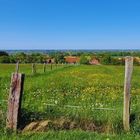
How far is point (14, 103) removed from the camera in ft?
40.1

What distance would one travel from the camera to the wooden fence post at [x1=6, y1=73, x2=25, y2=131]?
39.7 ft

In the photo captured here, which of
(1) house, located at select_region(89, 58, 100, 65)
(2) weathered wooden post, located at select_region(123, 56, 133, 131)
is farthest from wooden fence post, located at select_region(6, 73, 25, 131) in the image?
(1) house, located at select_region(89, 58, 100, 65)

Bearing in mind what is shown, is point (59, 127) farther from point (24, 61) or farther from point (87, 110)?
point (24, 61)

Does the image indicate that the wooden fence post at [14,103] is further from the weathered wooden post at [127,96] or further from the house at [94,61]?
the house at [94,61]

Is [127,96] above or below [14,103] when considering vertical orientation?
above

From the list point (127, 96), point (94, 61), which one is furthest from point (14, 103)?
Result: point (94, 61)

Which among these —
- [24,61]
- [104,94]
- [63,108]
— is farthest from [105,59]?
[63,108]

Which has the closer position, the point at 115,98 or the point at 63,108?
the point at 63,108

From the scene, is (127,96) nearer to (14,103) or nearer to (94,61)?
(14,103)

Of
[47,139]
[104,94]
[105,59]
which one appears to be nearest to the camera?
[47,139]

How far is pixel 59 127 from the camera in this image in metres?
12.2

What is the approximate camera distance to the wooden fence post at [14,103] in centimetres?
1211

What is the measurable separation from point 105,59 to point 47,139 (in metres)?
87.7

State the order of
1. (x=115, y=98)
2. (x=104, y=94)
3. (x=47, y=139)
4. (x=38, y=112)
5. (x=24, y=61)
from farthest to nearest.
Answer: (x=24, y=61) < (x=104, y=94) < (x=115, y=98) < (x=38, y=112) < (x=47, y=139)
